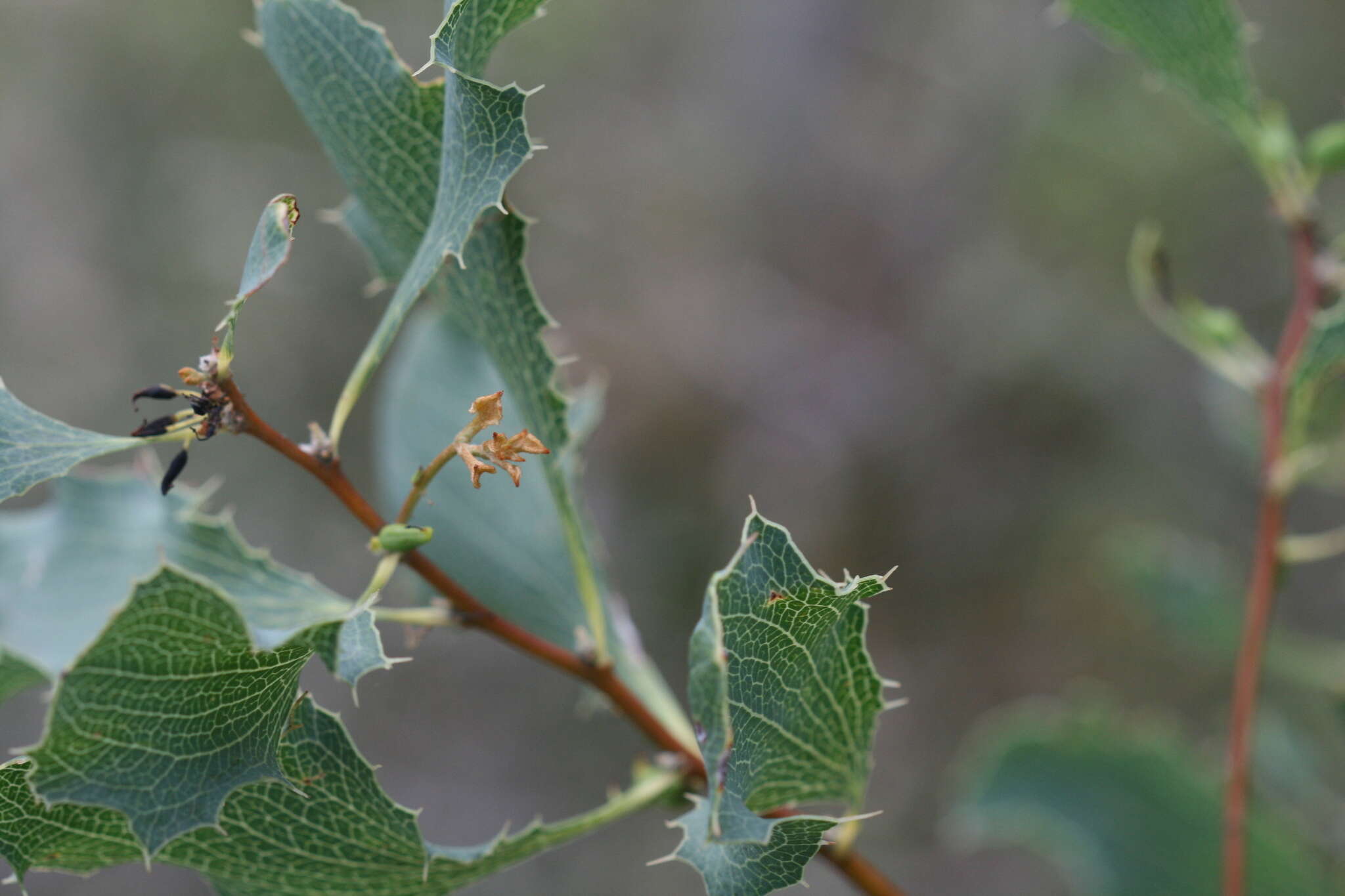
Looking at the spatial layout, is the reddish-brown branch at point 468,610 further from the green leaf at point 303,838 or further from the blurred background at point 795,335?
the blurred background at point 795,335

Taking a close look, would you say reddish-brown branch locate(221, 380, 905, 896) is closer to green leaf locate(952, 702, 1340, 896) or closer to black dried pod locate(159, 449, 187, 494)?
black dried pod locate(159, 449, 187, 494)

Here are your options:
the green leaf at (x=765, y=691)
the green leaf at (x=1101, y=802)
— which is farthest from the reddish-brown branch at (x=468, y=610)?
the green leaf at (x=1101, y=802)

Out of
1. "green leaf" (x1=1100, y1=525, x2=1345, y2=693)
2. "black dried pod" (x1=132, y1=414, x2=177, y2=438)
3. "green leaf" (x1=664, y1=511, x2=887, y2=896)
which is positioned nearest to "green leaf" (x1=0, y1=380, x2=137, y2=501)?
"black dried pod" (x1=132, y1=414, x2=177, y2=438)

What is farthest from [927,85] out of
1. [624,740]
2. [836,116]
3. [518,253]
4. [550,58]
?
[518,253]

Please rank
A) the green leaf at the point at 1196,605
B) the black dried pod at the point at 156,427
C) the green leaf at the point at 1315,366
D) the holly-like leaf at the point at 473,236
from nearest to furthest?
the black dried pod at the point at 156,427
the holly-like leaf at the point at 473,236
the green leaf at the point at 1315,366
the green leaf at the point at 1196,605

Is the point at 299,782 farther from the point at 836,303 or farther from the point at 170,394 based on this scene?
the point at 836,303
